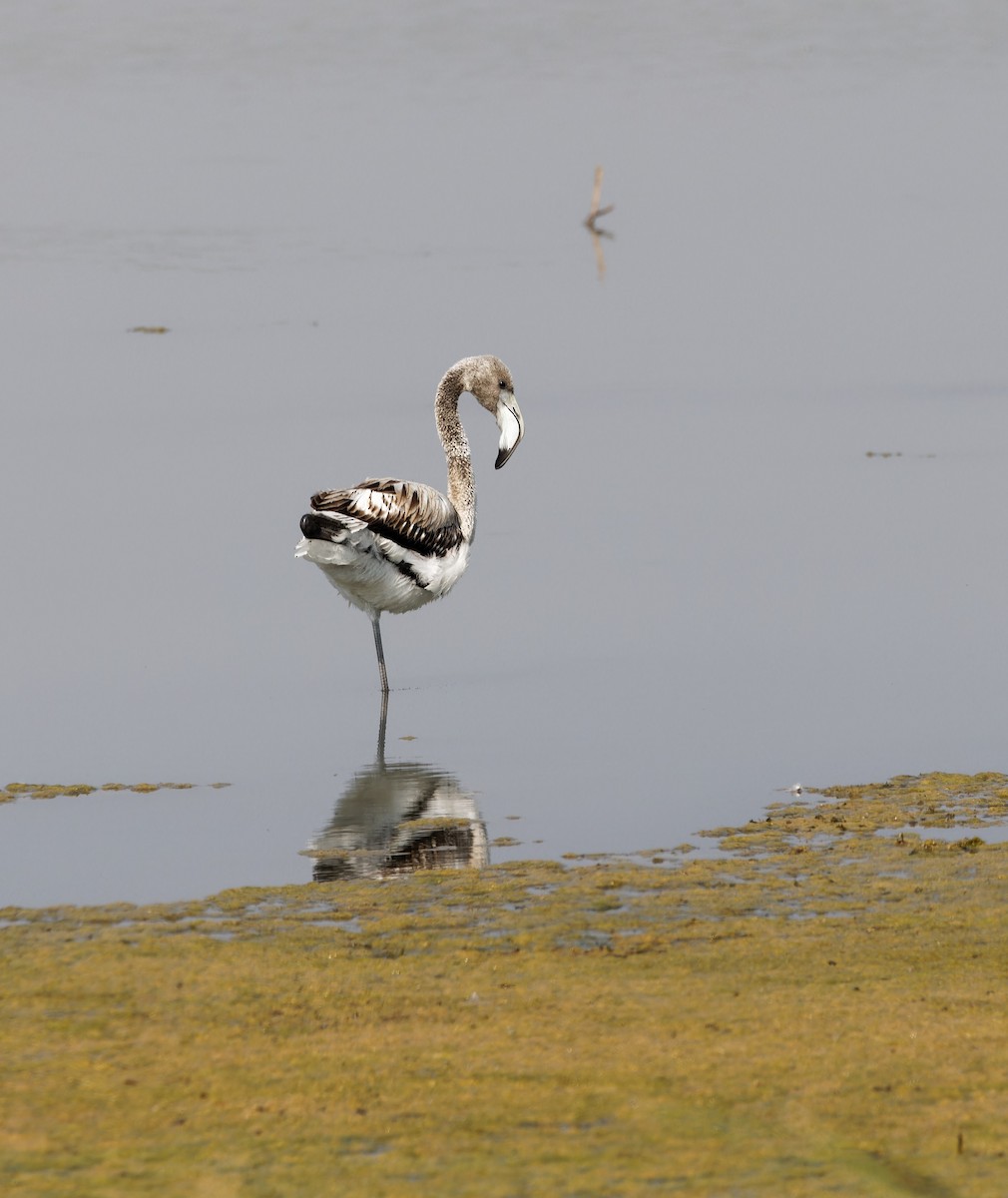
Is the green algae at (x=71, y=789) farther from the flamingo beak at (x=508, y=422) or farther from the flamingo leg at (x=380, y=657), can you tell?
the flamingo beak at (x=508, y=422)

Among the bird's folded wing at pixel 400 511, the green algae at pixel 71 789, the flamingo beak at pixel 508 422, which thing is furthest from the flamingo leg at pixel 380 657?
the flamingo beak at pixel 508 422

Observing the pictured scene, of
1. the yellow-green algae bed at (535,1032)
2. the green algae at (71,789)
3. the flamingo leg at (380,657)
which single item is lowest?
the yellow-green algae bed at (535,1032)

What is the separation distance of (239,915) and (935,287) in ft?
57.0

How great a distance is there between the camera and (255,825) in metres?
10.1

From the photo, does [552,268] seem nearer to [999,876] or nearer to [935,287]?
[935,287]

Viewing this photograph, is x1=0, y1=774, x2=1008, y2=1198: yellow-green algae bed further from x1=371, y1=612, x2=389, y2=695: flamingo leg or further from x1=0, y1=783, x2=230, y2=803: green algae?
x1=371, y1=612, x2=389, y2=695: flamingo leg

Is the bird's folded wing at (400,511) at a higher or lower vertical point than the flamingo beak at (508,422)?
lower

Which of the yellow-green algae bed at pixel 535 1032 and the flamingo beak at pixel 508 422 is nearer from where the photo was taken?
the yellow-green algae bed at pixel 535 1032

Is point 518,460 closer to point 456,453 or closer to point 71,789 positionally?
point 456,453

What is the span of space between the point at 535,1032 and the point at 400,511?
595cm

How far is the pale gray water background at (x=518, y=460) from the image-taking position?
36.5 ft

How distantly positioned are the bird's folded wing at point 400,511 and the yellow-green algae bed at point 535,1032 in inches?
143

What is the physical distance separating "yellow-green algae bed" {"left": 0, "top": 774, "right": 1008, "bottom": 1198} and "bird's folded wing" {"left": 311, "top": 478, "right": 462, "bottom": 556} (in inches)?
143

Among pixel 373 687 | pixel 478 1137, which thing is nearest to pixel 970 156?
pixel 373 687
